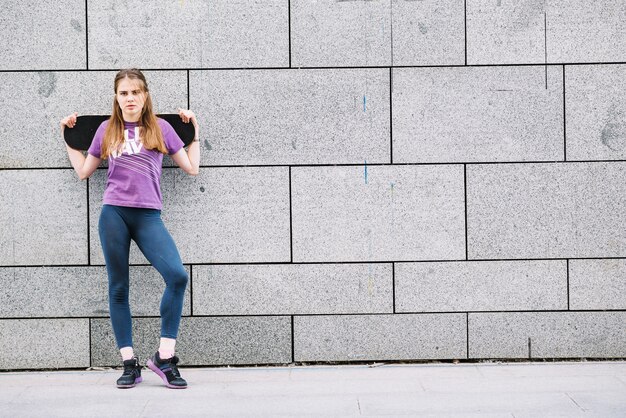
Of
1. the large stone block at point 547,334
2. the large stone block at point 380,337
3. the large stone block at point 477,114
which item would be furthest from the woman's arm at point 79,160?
the large stone block at point 547,334

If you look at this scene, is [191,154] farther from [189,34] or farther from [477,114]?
[477,114]

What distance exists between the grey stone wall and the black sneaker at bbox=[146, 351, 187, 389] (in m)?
0.58

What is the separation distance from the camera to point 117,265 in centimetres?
527

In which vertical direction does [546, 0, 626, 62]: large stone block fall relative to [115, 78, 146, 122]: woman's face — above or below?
above

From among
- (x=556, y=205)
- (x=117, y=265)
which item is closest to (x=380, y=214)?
(x=556, y=205)

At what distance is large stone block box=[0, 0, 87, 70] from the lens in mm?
5758

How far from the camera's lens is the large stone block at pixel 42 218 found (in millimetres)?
5781

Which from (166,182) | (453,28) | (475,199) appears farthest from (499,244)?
(166,182)

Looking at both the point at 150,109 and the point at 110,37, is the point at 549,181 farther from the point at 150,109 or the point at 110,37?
the point at 110,37

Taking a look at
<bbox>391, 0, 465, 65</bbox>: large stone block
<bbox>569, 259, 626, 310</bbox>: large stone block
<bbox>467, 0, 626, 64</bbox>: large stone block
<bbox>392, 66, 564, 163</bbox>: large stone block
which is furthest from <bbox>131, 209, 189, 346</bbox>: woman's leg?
<bbox>569, 259, 626, 310</bbox>: large stone block

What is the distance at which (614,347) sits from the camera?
5844 mm

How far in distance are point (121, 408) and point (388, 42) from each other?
320 cm

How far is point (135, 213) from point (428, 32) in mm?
2532

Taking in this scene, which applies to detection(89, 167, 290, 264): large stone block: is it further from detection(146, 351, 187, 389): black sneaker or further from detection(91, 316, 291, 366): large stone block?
detection(146, 351, 187, 389): black sneaker
